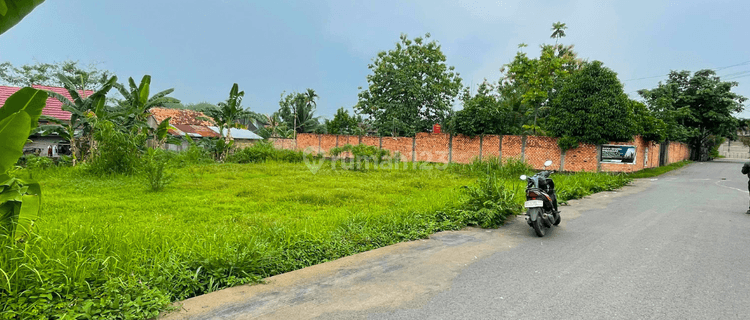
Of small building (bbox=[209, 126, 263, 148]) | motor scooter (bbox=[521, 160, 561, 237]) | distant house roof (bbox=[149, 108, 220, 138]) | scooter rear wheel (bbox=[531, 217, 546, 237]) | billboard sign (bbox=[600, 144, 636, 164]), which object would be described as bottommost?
scooter rear wheel (bbox=[531, 217, 546, 237])

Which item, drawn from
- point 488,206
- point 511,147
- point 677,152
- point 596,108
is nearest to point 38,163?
point 488,206

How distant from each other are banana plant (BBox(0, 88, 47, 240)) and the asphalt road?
1638 mm

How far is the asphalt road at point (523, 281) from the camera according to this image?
10.4 ft

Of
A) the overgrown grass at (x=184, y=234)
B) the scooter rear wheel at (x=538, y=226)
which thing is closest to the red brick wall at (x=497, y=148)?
the overgrown grass at (x=184, y=234)

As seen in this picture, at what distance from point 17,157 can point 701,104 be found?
4596cm

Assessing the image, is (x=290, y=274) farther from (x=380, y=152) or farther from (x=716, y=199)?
(x=380, y=152)

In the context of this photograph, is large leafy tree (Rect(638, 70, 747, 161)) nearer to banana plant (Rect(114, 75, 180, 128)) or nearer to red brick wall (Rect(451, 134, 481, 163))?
red brick wall (Rect(451, 134, 481, 163))

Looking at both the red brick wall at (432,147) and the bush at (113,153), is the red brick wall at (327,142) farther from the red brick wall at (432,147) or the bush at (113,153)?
the bush at (113,153)

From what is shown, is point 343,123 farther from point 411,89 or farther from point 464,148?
point 464,148

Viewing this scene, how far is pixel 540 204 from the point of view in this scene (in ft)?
18.7

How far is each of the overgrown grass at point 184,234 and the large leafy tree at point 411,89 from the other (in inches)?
758

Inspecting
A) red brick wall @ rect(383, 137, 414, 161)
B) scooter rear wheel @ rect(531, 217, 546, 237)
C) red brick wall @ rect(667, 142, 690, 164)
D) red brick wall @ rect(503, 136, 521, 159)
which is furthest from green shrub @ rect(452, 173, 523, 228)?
red brick wall @ rect(667, 142, 690, 164)

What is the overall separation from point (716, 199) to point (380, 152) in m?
11.7

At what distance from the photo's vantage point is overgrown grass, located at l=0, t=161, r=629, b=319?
9.65 feet
